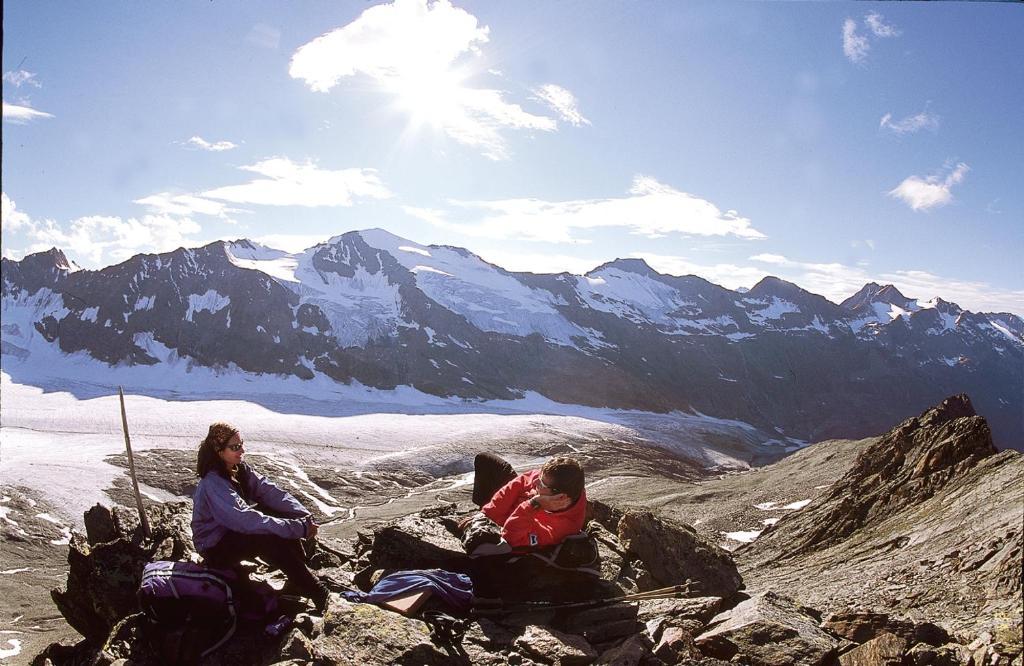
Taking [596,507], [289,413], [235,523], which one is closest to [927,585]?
[596,507]

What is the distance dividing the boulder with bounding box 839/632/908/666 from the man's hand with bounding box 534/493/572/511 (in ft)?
12.8

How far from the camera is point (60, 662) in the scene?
11305 mm

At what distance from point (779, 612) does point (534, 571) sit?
3408 mm

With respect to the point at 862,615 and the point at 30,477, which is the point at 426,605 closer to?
the point at 862,615

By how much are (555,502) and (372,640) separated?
3.35 meters

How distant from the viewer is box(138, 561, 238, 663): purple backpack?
7.63 meters

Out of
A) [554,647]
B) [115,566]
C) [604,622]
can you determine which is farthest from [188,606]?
[604,622]

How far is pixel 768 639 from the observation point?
6.89 m

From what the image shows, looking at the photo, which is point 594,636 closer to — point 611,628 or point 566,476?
point 611,628

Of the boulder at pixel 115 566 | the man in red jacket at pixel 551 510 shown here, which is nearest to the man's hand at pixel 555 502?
the man in red jacket at pixel 551 510

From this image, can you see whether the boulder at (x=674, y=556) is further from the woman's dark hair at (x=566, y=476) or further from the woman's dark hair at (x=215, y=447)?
the woman's dark hair at (x=215, y=447)

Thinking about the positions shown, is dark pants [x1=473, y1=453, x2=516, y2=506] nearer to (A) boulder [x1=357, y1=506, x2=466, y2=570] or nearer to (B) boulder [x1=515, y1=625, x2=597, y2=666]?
(A) boulder [x1=357, y1=506, x2=466, y2=570]

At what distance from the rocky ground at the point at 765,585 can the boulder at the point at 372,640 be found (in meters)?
0.02

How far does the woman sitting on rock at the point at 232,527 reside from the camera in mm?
8289
